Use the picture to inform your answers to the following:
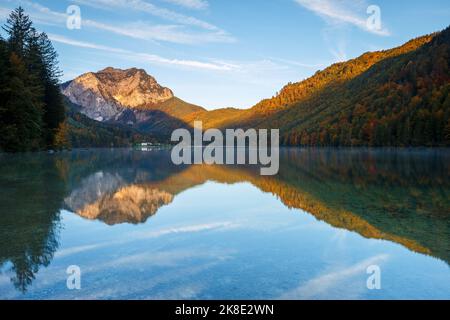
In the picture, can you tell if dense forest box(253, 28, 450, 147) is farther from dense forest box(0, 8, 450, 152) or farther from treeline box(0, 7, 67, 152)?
treeline box(0, 7, 67, 152)

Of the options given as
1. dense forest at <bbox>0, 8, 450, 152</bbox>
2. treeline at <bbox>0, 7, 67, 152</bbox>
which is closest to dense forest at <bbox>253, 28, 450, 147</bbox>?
dense forest at <bbox>0, 8, 450, 152</bbox>

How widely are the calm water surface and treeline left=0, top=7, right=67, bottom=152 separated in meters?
41.7

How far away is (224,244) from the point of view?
11516 millimetres

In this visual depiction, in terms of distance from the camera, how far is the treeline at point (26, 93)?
57850 mm

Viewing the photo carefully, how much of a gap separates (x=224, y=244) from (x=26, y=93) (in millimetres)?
57737

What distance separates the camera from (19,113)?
5878 centimetres

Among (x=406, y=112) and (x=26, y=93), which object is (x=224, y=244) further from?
(x=406, y=112)

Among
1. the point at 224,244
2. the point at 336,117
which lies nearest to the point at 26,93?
the point at 224,244

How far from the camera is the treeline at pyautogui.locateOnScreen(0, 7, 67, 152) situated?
A: 190 feet

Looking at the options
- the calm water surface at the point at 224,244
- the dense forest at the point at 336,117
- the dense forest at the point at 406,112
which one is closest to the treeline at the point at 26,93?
the dense forest at the point at 336,117

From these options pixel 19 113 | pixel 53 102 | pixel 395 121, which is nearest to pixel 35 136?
pixel 19 113

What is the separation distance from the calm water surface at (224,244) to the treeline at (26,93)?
41.7m
